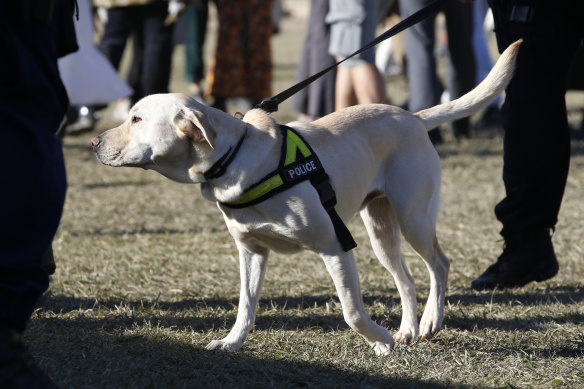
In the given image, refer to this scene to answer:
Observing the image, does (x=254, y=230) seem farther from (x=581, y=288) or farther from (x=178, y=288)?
(x=581, y=288)

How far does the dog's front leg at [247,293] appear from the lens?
284 centimetres

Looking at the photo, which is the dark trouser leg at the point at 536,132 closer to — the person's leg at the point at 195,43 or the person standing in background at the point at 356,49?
the person standing in background at the point at 356,49

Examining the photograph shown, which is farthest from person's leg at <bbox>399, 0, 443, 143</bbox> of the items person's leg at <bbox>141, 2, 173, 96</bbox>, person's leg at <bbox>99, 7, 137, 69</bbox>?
person's leg at <bbox>99, 7, 137, 69</bbox>

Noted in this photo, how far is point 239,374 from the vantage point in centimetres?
260

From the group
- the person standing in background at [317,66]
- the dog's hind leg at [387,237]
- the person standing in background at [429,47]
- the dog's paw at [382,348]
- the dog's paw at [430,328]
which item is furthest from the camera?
the person standing in background at [429,47]


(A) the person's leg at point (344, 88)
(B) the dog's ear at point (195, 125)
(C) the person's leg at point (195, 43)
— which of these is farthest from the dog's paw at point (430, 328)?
(C) the person's leg at point (195, 43)

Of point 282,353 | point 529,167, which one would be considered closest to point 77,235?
point 282,353

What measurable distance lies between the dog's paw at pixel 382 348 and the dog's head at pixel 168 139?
88 centimetres

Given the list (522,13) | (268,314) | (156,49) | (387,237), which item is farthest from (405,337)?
(156,49)

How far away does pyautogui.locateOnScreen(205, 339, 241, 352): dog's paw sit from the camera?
2.81 metres

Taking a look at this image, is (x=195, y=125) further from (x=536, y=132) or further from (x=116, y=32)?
(x=116, y=32)

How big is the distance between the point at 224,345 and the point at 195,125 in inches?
33.3

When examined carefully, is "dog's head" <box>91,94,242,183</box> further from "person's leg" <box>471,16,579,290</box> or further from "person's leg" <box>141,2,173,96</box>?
"person's leg" <box>141,2,173,96</box>

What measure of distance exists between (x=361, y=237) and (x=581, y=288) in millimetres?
1378
